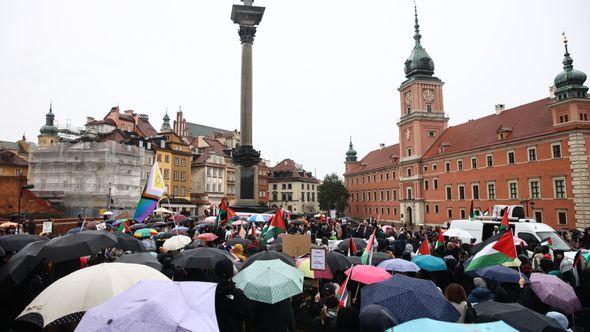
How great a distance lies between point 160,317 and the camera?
3047 millimetres

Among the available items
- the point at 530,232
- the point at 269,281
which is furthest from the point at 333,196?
the point at 269,281

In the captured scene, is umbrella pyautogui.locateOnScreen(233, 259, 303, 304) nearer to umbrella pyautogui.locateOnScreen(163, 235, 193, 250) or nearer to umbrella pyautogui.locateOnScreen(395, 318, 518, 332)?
umbrella pyautogui.locateOnScreen(395, 318, 518, 332)

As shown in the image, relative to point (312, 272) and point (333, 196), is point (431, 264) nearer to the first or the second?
point (312, 272)

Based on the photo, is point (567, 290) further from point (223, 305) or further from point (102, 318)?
point (102, 318)

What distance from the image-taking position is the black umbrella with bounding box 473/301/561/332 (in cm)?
370

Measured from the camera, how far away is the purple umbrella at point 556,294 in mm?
5617

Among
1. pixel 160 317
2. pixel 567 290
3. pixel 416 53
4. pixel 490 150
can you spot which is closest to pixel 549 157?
pixel 490 150

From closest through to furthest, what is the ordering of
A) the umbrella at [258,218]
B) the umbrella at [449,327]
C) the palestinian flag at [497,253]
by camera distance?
the umbrella at [449,327], the palestinian flag at [497,253], the umbrella at [258,218]

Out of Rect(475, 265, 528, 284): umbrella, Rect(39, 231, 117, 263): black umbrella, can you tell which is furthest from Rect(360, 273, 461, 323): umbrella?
Rect(39, 231, 117, 263): black umbrella

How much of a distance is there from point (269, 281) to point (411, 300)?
2.05 meters

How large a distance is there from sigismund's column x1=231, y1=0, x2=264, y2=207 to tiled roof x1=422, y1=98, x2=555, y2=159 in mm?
31828

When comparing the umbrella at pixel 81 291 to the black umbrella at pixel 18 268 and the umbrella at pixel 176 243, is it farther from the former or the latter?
the umbrella at pixel 176 243

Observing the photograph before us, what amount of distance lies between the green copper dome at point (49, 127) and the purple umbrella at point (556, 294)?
315 ft

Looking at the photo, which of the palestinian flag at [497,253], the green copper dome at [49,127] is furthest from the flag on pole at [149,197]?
the green copper dome at [49,127]
